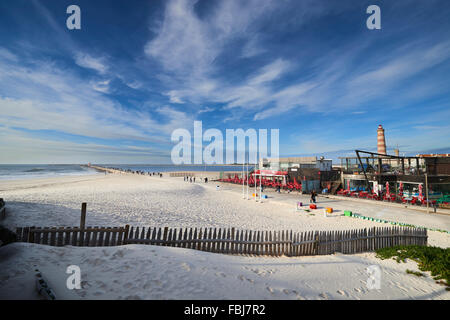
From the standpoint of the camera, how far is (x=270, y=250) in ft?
25.6

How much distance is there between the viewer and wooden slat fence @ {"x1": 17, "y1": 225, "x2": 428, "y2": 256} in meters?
6.48

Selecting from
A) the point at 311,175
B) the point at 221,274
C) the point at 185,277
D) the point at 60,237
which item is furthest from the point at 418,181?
the point at 60,237

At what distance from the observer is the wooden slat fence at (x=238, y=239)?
648 cm

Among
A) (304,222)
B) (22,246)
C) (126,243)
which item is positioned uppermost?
(22,246)

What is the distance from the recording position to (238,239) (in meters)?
7.82

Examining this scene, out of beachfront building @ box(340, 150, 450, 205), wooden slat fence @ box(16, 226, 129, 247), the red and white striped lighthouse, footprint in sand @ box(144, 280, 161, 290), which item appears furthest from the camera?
the red and white striped lighthouse

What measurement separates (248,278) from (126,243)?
4437 millimetres

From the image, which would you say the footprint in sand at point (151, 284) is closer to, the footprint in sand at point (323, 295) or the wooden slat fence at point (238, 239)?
the wooden slat fence at point (238, 239)

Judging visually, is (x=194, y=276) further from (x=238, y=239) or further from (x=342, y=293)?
(x=342, y=293)

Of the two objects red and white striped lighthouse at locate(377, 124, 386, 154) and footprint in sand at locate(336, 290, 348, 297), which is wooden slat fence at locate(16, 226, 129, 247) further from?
red and white striped lighthouse at locate(377, 124, 386, 154)

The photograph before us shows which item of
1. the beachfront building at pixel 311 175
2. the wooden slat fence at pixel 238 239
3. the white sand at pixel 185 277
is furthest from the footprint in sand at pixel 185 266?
the beachfront building at pixel 311 175

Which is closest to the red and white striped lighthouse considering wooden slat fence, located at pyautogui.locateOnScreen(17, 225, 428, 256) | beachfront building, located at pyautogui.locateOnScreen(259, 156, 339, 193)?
beachfront building, located at pyautogui.locateOnScreen(259, 156, 339, 193)

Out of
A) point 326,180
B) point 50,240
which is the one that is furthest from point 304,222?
point 326,180
